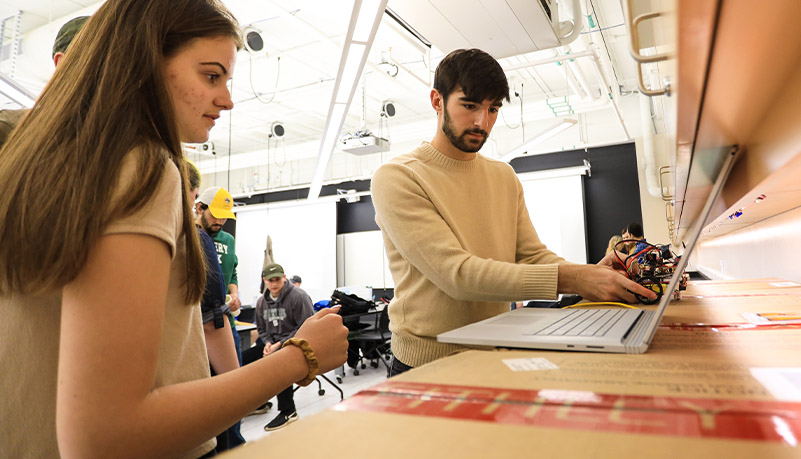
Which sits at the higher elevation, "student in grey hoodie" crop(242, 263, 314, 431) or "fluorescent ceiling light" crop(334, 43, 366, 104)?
"fluorescent ceiling light" crop(334, 43, 366, 104)

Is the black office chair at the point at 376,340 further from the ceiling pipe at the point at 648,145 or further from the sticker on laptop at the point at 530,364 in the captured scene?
the sticker on laptop at the point at 530,364

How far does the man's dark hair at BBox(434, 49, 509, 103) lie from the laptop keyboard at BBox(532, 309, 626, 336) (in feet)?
2.32

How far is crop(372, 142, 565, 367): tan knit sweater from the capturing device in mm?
1205

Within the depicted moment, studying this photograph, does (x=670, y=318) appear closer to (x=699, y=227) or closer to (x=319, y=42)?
(x=699, y=227)

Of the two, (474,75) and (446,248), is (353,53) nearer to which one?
(474,75)

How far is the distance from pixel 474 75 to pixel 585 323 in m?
0.81

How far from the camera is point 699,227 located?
1.05 m

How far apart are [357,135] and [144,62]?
5.17 metres

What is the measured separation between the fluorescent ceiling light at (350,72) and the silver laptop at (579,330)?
6.88ft

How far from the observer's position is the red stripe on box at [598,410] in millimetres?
437

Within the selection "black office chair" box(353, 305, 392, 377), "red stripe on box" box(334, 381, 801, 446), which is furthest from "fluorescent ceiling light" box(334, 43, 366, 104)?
"black office chair" box(353, 305, 392, 377)

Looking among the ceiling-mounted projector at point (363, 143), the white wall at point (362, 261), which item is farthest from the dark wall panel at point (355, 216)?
the ceiling-mounted projector at point (363, 143)

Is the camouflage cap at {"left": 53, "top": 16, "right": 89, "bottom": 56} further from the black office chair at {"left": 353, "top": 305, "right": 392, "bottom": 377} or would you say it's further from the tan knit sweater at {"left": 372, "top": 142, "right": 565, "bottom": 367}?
the black office chair at {"left": 353, "top": 305, "right": 392, "bottom": 377}

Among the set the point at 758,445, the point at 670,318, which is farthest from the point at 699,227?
the point at 758,445
